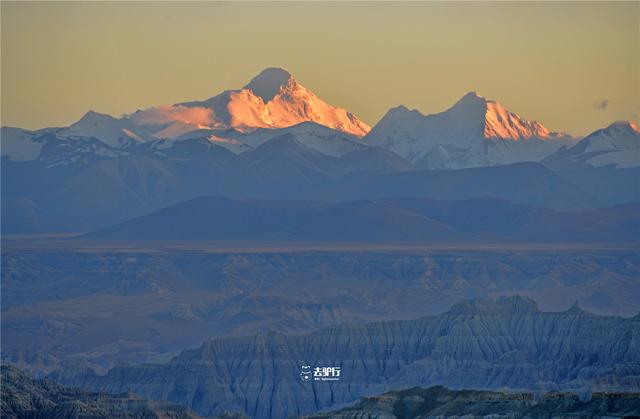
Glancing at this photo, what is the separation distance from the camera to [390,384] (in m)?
177

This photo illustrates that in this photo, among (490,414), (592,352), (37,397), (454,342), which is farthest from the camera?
(454,342)

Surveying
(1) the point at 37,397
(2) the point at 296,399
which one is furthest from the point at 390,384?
(1) the point at 37,397

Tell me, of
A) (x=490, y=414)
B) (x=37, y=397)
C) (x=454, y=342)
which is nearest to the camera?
(x=490, y=414)

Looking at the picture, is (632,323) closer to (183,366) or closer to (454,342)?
(454,342)

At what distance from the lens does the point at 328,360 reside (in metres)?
185

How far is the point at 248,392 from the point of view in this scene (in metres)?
175

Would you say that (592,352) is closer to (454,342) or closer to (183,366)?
(454,342)

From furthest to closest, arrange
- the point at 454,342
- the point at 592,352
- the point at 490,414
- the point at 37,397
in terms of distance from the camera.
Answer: the point at 454,342
the point at 592,352
the point at 37,397
the point at 490,414

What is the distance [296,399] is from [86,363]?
2607cm

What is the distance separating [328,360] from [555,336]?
1598 centimetres

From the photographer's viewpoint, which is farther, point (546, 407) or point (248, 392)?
point (248, 392)

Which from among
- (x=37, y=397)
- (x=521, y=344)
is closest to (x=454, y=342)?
(x=521, y=344)

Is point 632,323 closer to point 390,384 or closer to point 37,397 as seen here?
point 390,384

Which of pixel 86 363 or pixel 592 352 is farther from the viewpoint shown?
pixel 86 363
